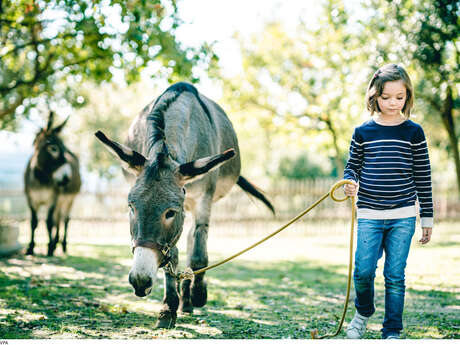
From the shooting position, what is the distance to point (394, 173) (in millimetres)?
3322

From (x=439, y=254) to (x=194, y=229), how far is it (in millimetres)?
7341

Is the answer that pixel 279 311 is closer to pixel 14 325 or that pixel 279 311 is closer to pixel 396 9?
pixel 14 325

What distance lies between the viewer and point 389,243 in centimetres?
338

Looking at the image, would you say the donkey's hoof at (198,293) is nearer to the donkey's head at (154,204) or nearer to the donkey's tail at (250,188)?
the donkey's head at (154,204)

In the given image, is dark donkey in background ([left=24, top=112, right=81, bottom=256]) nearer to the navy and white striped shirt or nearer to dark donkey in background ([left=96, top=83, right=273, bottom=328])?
dark donkey in background ([left=96, top=83, right=273, bottom=328])

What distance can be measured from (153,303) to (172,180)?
2.42 m

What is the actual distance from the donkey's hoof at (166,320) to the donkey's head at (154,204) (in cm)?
84

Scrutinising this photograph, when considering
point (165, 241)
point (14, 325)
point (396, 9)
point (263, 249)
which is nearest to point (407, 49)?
point (396, 9)

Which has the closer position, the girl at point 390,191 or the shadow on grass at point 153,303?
the girl at point 390,191

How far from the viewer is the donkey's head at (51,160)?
9219 mm

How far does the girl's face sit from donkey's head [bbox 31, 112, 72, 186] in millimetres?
7523

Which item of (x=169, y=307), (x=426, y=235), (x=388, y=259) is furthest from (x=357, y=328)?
(x=169, y=307)

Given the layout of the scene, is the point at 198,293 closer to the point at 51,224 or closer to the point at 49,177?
the point at 51,224

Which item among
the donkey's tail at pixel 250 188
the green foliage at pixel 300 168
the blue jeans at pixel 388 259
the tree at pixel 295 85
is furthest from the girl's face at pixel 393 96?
the green foliage at pixel 300 168
